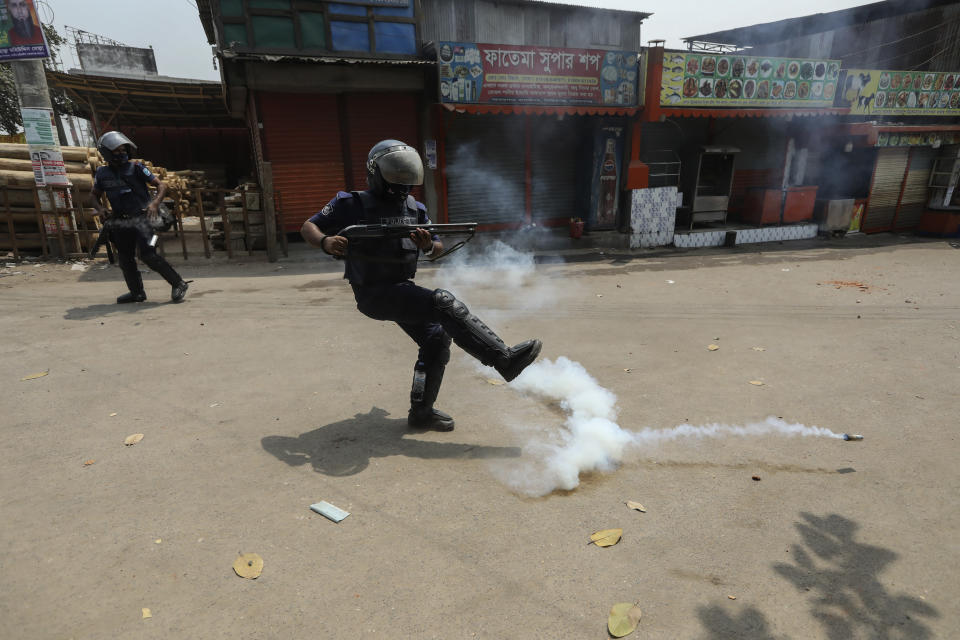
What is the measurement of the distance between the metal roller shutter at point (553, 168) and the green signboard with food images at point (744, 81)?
2463 millimetres

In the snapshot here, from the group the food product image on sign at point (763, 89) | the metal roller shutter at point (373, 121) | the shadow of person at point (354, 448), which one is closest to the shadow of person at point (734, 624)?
the shadow of person at point (354, 448)

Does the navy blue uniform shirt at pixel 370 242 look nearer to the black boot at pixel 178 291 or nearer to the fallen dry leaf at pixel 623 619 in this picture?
the fallen dry leaf at pixel 623 619

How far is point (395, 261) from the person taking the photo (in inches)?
128

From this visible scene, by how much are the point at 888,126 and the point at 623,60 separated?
7.81 meters

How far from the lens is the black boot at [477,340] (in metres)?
3.25

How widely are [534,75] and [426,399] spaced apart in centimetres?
895

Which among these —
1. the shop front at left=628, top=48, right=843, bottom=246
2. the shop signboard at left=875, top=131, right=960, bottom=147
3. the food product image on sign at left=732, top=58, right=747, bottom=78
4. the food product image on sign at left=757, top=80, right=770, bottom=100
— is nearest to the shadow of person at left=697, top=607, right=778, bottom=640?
the shop front at left=628, top=48, right=843, bottom=246

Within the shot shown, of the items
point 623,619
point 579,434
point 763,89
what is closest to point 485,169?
point 763,89

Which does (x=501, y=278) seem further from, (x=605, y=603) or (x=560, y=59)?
(x=605, y=603)

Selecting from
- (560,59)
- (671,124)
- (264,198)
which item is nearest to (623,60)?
(560,59)

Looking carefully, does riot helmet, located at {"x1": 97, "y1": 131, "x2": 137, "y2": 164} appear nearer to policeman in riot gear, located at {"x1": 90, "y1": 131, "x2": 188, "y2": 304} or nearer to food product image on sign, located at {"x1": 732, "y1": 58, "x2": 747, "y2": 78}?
policeman in riot gear, located at {"x1": 90, "y1": 131, "x2": 188, "y2": 304}

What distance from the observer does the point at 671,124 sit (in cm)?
1382

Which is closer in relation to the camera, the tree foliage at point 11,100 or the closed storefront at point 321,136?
the closed storefront at point 321,136

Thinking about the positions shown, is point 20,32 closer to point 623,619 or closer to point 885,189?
point 623,619
